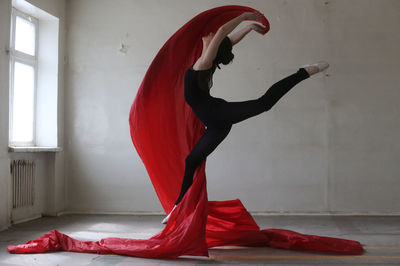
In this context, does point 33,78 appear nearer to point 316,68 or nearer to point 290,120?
point 290,120

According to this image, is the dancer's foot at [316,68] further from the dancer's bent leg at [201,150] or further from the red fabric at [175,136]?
the dancer's bent leg at [201,150]

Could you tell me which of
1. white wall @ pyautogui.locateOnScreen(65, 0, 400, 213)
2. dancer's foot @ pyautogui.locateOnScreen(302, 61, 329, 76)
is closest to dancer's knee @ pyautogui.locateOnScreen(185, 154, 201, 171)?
dancer's foot @ pyautogui.locateOnScreen(302, 61, 329, 76)

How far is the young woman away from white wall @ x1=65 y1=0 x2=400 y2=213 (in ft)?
7.33

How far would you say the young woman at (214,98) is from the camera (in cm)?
314

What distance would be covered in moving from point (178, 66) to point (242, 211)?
4.57ft

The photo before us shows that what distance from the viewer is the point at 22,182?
5086mm

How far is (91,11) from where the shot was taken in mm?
6008

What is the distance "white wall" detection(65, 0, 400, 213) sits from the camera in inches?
217

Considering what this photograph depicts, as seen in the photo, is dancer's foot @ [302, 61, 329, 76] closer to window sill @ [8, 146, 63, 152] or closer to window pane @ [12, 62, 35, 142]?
window sill @ [8, 146, 63, 152]

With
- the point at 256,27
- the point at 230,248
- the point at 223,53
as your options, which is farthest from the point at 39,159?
the point at 256,27

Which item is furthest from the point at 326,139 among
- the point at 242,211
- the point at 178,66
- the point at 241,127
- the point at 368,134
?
the point at 178,66

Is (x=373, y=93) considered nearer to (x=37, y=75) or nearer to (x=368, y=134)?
(x=368, y=134)

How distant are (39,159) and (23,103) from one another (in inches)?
29.0

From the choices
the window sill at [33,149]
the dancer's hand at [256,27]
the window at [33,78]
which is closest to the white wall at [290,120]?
the window sill at [33,149]
